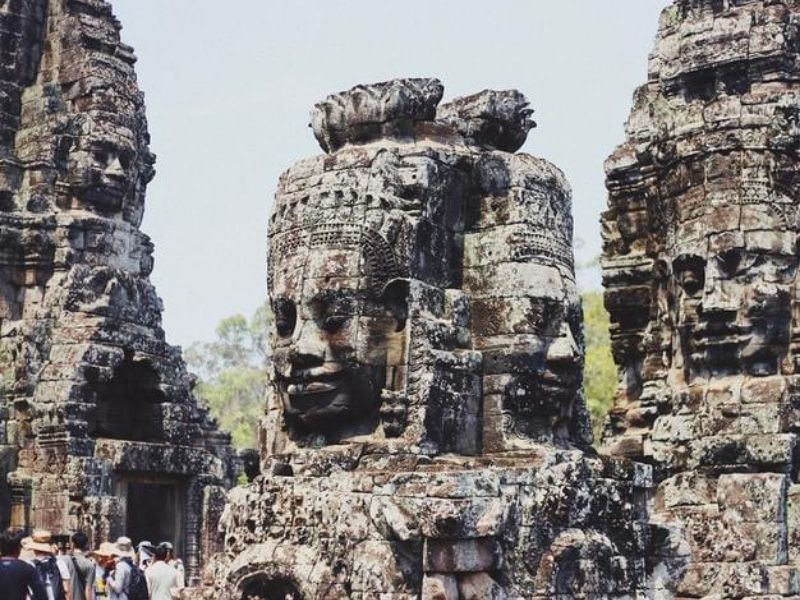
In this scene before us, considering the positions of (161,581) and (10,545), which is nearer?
(10,545)

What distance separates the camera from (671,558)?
12.8m

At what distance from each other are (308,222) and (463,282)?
124 cm

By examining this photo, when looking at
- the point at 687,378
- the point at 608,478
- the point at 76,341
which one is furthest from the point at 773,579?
the point at 76,341

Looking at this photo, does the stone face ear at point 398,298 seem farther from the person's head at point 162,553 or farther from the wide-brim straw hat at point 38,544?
the person's head at point 162,553

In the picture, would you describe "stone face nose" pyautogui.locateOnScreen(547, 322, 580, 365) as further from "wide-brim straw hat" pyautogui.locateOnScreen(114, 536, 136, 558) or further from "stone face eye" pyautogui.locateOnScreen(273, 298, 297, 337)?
"wide-brim straw hat" pyautogui.locateOnScreen(114, 536, 136, 558)

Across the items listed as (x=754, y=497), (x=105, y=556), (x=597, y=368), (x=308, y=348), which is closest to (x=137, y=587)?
(x=105, y=556)

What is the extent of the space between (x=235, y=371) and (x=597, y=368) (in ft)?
69.4

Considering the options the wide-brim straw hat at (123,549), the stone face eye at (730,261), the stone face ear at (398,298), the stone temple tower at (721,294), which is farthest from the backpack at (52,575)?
the stone face eye at (730,261)

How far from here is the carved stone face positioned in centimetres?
1170

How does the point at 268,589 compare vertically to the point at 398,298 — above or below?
below

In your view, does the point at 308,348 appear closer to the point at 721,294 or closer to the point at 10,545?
the point at 10,545

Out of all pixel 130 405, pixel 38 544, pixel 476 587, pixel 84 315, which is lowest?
pixel 476 587

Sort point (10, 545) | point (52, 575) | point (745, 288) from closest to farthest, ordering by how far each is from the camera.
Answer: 1. point (10, 545)
2. point (52, 575)
3. point (745, 288)

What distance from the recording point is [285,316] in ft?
39.5
